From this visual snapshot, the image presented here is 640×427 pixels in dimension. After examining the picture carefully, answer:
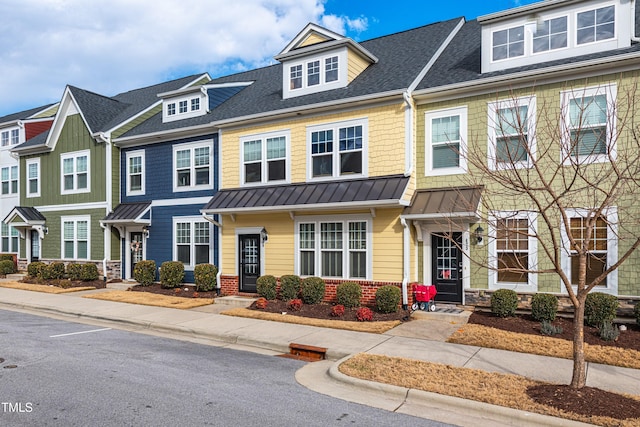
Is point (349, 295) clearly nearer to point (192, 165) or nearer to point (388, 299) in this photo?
point (388, 299)

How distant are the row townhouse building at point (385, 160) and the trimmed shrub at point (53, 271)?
0.96 metres

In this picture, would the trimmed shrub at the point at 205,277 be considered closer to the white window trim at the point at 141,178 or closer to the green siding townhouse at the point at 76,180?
the white window trim at the point at 141,178

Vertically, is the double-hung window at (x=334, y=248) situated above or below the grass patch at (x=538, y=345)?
above

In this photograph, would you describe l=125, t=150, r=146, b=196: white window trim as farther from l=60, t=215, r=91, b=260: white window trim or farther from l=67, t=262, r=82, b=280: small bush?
l=67, t=262, r=82, b=280: small bush

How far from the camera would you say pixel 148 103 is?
23.5 meters

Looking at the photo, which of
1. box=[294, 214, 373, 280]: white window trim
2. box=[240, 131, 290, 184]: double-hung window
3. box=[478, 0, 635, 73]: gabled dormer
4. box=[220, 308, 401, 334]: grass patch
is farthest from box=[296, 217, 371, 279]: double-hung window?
box=[478, 0, 635, 73]: gabled dormer

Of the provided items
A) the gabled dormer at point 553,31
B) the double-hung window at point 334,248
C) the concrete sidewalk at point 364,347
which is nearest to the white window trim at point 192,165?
the double-hung window at point 334,248

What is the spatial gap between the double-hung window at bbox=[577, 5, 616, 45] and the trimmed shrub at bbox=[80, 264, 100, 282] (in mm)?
19593

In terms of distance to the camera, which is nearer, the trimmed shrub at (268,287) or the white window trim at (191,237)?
the trimmed shrub at (268,287)

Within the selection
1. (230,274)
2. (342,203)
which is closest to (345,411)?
(342,203)

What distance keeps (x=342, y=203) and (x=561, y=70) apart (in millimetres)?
6547

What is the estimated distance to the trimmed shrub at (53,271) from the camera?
818 inches

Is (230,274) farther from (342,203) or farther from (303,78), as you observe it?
(303,78)

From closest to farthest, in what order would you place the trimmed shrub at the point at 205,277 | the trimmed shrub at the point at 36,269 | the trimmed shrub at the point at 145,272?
1. the trimmed shrub at the point at 205,277
2. the trimmed shrub at the point at 145,272
3. the trimmed shrub at the point at 36,269
